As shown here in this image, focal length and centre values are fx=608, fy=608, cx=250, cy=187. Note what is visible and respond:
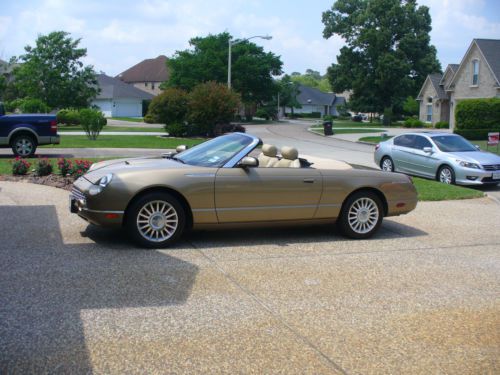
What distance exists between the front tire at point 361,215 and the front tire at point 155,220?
2.30 m

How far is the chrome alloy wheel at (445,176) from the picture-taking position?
15.9 metres

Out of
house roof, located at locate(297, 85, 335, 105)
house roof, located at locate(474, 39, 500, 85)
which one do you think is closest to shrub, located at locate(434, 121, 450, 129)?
house roof, located at locate(474, 39, 500, 85)

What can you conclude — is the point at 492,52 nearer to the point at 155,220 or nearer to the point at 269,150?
the point at 269,150

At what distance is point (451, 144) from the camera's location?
665 inches

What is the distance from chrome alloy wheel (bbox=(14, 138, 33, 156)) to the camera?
1834 centimetres

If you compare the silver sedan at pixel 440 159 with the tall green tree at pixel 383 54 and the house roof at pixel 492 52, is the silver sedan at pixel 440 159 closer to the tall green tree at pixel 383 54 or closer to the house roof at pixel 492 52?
the house roof at pixel 492 52

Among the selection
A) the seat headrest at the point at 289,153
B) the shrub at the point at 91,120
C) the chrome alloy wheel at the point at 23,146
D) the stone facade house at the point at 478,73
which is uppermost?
the stone facade house at the point at 478,73

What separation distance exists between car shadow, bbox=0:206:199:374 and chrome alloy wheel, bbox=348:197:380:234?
2677mm

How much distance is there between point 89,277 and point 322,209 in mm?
3352

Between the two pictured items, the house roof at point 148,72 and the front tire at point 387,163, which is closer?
the front tire at point 387,163

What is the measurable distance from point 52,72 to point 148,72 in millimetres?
58373

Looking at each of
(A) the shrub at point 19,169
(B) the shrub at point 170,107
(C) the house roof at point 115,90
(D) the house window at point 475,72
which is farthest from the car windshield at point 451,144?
(C) the house roof at point 115,90

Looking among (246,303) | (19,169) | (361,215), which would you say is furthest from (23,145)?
(246,303)

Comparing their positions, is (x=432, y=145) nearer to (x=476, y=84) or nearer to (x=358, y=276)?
(x=358, y=276)
